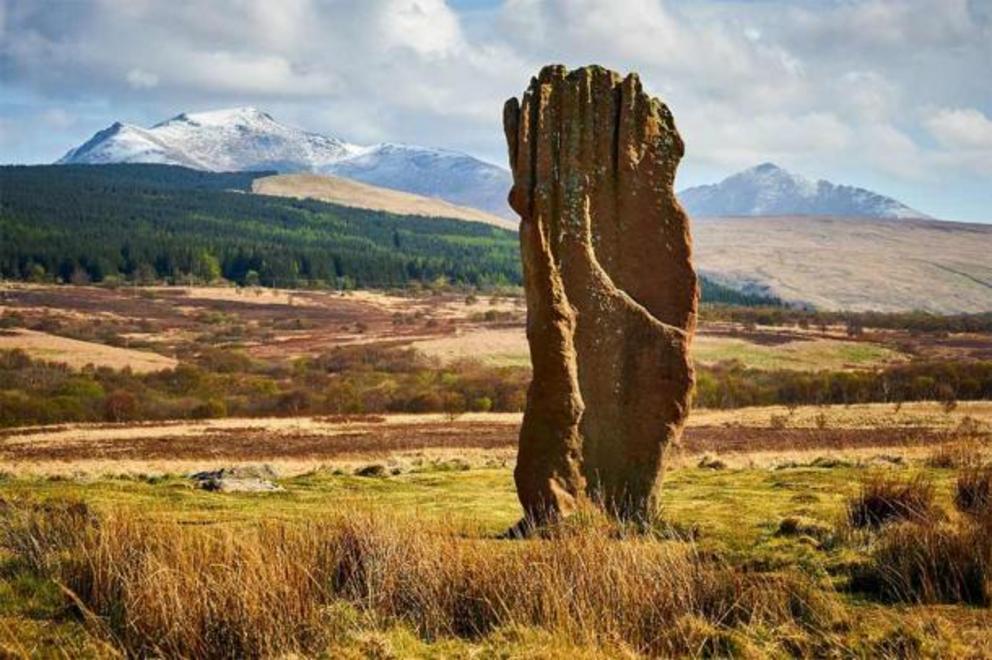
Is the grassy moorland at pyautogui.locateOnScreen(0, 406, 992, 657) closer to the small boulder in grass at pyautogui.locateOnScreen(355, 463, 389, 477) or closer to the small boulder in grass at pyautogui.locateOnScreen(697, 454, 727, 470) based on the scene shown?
the small boulder in grass at pyautogui.locateOnScreen(355, 463, 389, 477)

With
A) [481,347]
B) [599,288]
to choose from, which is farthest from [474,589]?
[481,347]

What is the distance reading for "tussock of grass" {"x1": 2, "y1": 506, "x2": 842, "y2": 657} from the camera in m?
9.40

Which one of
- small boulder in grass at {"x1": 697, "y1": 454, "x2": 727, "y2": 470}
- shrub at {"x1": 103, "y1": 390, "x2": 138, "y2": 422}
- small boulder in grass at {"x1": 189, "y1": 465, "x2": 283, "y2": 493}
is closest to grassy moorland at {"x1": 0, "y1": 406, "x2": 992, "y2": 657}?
small boulder in grass at {"x1": 189, "y1": 465, "x2": 283, "y2": 493}

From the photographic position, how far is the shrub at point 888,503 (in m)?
14.6

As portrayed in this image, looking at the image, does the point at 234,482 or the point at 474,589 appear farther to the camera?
the point at 234,482

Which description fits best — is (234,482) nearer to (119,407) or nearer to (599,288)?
(599,288)

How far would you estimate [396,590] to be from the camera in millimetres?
10570

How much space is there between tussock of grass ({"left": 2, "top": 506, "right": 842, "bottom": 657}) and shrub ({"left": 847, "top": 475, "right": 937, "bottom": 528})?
166 inches

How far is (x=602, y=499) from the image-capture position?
586 inches

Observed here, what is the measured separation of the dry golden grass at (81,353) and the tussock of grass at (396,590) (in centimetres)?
6486

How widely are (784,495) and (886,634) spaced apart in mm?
11639

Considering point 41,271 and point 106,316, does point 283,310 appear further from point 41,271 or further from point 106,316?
point 41,271

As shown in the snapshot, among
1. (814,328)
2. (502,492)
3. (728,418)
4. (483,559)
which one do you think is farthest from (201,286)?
(483,559)

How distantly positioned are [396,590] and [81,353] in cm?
7497
